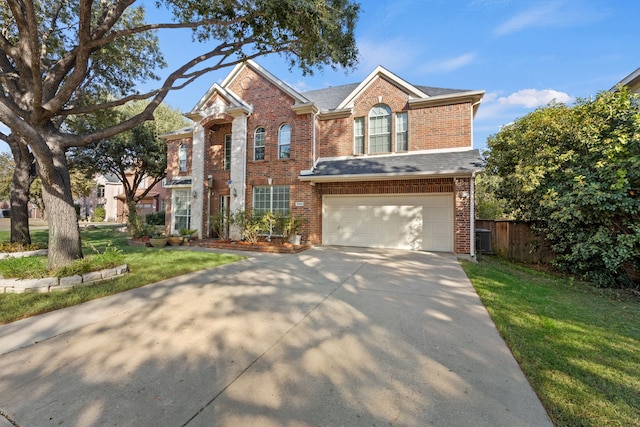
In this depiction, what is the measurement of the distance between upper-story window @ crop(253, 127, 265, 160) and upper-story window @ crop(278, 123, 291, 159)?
3.14 feet

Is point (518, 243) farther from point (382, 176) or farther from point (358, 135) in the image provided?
point (358, 135)

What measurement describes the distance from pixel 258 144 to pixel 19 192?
8.85 meters

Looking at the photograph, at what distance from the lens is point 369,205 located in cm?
1150

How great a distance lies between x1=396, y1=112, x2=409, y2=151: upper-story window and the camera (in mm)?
11398

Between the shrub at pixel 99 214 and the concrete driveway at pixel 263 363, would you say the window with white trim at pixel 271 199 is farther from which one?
the shrub at pixel 99 214

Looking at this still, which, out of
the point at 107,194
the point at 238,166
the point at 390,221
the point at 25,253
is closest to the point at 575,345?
the point at 390,221

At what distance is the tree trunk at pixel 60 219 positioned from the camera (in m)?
6.02

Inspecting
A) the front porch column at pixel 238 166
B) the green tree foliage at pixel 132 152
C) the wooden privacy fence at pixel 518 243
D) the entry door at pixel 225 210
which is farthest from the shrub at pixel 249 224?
the green tree foliage at pixel 132 152

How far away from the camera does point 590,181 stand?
6824 mm

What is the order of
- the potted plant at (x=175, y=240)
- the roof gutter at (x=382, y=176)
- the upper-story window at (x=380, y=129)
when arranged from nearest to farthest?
the roof gutter at (x=382, y=176), the upper-story window at (x=380, y=129), the potted plant at (x=175, y=240)

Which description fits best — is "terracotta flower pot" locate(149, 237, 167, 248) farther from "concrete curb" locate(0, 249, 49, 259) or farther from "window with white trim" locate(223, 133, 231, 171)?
"window with white trim" locate(223, 133, 231, 171)

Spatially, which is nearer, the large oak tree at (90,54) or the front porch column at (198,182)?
the large oak tree at (90,54)

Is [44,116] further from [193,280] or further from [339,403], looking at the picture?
[339,403]

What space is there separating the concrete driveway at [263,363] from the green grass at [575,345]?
214mm
